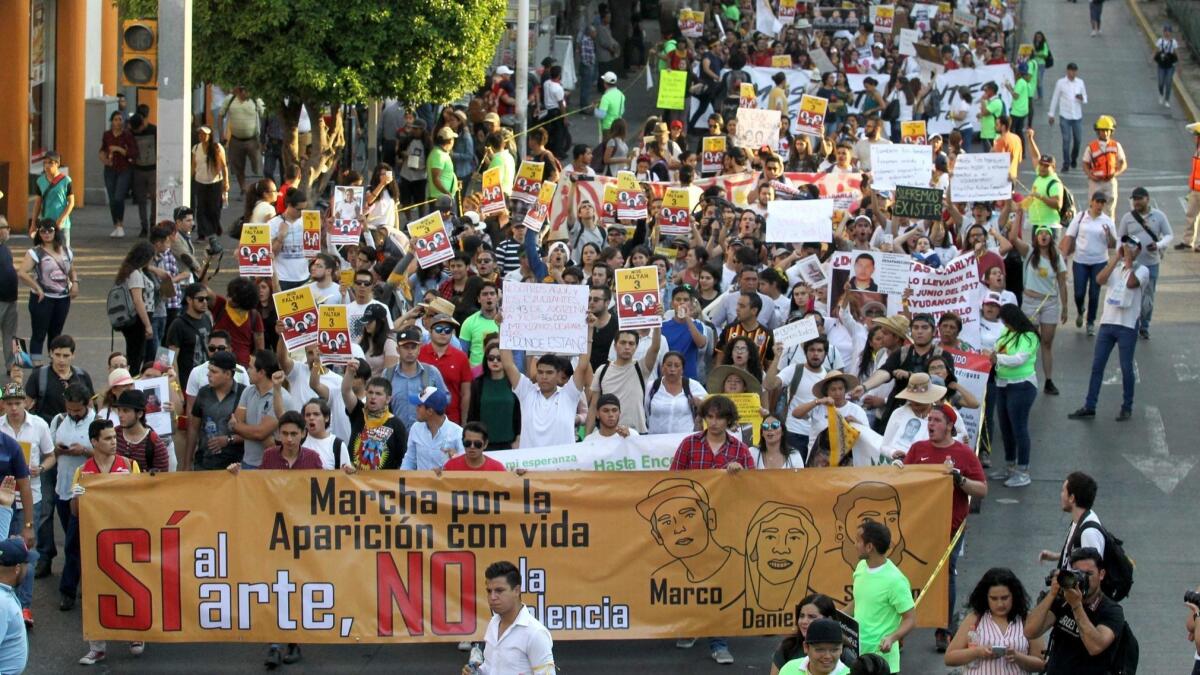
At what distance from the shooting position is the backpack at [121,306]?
16109 mm

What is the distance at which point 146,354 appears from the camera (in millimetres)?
16594

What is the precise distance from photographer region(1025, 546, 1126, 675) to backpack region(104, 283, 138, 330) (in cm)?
914

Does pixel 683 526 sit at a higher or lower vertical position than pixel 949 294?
lower

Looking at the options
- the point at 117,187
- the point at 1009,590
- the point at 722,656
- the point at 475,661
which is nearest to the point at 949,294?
the point at 722,656

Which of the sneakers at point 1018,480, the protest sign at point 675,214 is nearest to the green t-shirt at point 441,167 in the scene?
the protest sign at point 675,214

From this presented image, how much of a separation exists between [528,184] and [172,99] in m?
3.55

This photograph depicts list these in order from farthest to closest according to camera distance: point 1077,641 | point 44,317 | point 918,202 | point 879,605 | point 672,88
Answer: point 672,88 < point 918,202 < point 44,317 < point 879,605 < point 1077,641

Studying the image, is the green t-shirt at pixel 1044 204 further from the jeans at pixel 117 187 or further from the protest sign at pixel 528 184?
the jeans at pixel 117 187

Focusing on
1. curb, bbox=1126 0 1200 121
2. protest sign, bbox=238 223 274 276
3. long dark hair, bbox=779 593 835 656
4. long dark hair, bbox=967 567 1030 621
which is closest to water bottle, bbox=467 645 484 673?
long dark hair, bbox=779 593 835 656

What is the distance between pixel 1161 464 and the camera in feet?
51.6

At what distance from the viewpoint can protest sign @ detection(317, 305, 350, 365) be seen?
13.3 metres

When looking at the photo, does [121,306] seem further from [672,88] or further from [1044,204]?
[672,88]

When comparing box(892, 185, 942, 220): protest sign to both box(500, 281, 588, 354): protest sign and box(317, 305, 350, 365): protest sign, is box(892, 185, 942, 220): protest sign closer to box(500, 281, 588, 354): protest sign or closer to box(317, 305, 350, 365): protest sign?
Result: box(500, 281, 588, 354): protest sign

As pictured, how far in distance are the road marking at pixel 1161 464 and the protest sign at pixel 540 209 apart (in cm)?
556
